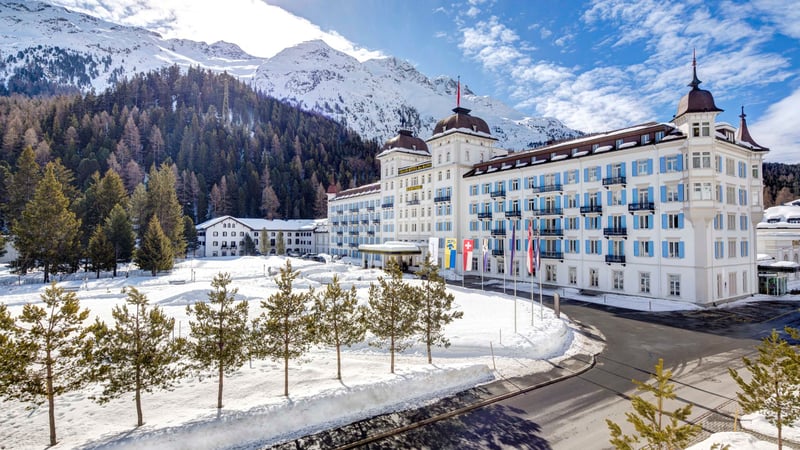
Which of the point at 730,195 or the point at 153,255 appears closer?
the point at 730,195

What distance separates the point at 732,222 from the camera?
38844 millimetres

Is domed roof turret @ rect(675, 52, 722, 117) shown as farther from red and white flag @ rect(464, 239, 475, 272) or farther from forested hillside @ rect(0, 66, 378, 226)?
forested hillside @ rect(0, 66, 378, 226)

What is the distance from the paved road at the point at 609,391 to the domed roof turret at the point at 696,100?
64.7 ft

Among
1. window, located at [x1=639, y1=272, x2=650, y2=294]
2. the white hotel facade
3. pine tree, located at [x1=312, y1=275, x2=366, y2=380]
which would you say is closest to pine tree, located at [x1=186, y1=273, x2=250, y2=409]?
pine tree, located at [x1=312, y1=275, x2=366, y2=380]

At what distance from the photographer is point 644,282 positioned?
128 feet

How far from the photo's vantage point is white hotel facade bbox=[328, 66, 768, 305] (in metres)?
35.6

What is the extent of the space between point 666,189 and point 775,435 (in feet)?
101

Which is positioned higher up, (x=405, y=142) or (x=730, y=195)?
(x=405, y=142)

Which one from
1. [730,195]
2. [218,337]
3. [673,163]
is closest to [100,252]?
[218,337]

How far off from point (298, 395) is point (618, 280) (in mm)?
38697

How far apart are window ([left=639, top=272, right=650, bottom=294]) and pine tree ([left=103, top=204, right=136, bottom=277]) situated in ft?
232

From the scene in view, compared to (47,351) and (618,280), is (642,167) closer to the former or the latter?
(618,280)

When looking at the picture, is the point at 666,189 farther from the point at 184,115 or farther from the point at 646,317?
the point at 184,115

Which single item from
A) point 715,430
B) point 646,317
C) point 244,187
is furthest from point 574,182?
point 244,187
